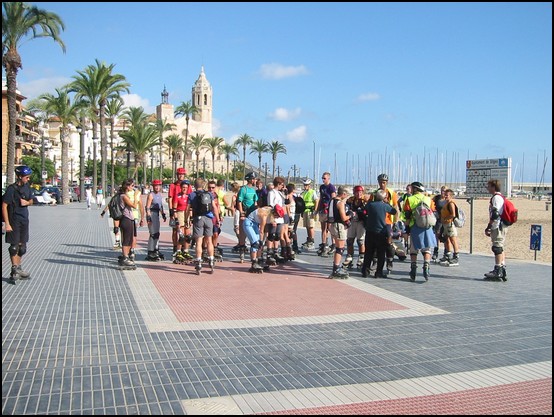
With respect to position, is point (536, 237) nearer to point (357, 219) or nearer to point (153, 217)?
point (357, 219)

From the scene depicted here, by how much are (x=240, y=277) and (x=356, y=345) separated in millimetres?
4209

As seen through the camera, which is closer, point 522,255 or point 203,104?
point 522,255

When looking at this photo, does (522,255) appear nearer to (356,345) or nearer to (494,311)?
(494,311)

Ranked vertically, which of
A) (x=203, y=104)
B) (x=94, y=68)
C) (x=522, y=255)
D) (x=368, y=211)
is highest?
(x=203, y=104)

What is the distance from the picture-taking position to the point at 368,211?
9539mm

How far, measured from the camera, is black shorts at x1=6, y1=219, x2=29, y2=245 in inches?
330

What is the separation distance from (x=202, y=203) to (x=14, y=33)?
2185 cm

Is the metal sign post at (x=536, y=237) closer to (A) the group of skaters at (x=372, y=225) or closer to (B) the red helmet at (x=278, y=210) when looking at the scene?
(A) the group of skaters at (x=372, y=225)

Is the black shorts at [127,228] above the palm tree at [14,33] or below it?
below

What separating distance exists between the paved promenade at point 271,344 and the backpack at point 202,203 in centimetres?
120

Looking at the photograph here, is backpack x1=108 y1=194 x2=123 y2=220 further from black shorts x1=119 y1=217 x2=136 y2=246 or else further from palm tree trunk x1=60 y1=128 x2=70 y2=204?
palm tree trunk x1=60 y1=128 x2=70 y2=204

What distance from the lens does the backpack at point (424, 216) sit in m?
9.28

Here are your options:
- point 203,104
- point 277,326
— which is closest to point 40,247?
point 277,326

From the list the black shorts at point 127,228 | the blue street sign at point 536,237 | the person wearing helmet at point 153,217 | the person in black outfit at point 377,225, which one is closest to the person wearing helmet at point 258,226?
the person in black outfit at point 377,225
